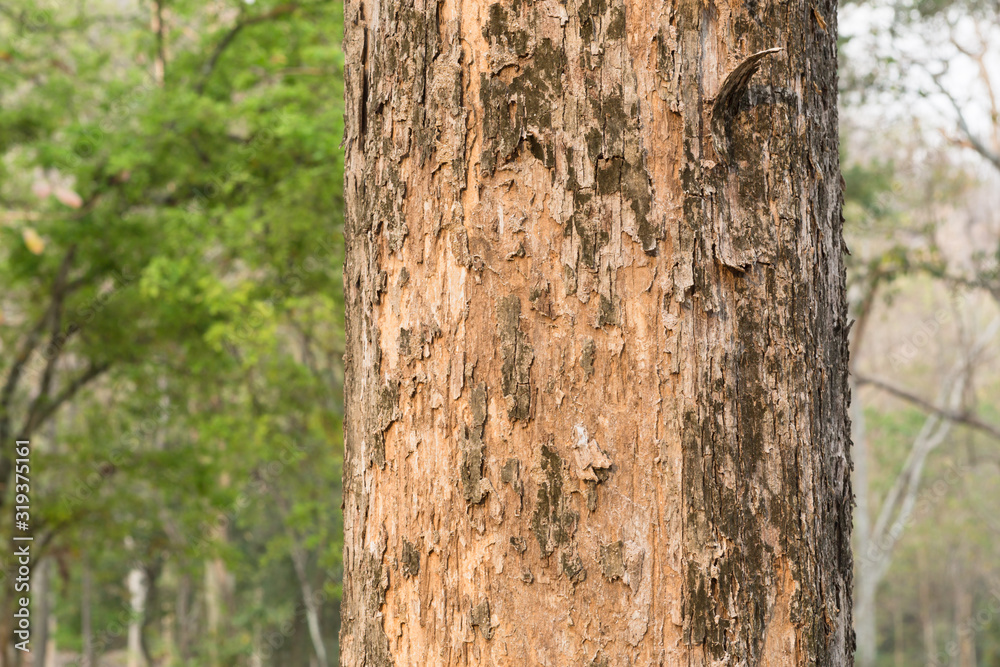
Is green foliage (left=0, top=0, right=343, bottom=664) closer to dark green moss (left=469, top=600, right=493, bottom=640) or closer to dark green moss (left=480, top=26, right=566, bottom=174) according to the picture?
dark green moss (left=480, top=26, right=566, bottom=174)

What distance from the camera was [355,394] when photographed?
3.37 ft

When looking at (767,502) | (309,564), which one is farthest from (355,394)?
(309,564)

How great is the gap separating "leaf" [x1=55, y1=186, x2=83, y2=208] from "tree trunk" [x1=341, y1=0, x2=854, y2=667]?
7.04 meters

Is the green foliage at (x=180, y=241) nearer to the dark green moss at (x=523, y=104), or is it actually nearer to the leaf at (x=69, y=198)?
the leaf at (x=69, y=198)

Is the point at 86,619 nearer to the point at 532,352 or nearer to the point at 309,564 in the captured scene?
the point at 309,564

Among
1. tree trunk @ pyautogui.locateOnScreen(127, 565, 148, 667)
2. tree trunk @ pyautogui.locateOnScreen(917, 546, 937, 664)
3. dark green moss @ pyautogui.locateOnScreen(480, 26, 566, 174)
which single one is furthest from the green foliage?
tree trunk @ pyautogui.locateOnScreen(917, 546, 937, 664)

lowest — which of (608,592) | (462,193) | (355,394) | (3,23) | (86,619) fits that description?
(86,619)

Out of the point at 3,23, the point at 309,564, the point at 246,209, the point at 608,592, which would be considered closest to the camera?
the point at 608,592

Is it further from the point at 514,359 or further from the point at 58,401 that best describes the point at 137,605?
the point at 514,359

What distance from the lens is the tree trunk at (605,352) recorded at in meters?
0.86

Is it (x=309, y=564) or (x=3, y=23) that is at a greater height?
(x=3, y=23)

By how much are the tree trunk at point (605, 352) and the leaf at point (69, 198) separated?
7.04m

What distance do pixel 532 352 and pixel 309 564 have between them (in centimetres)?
1932

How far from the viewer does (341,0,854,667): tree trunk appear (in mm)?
863
